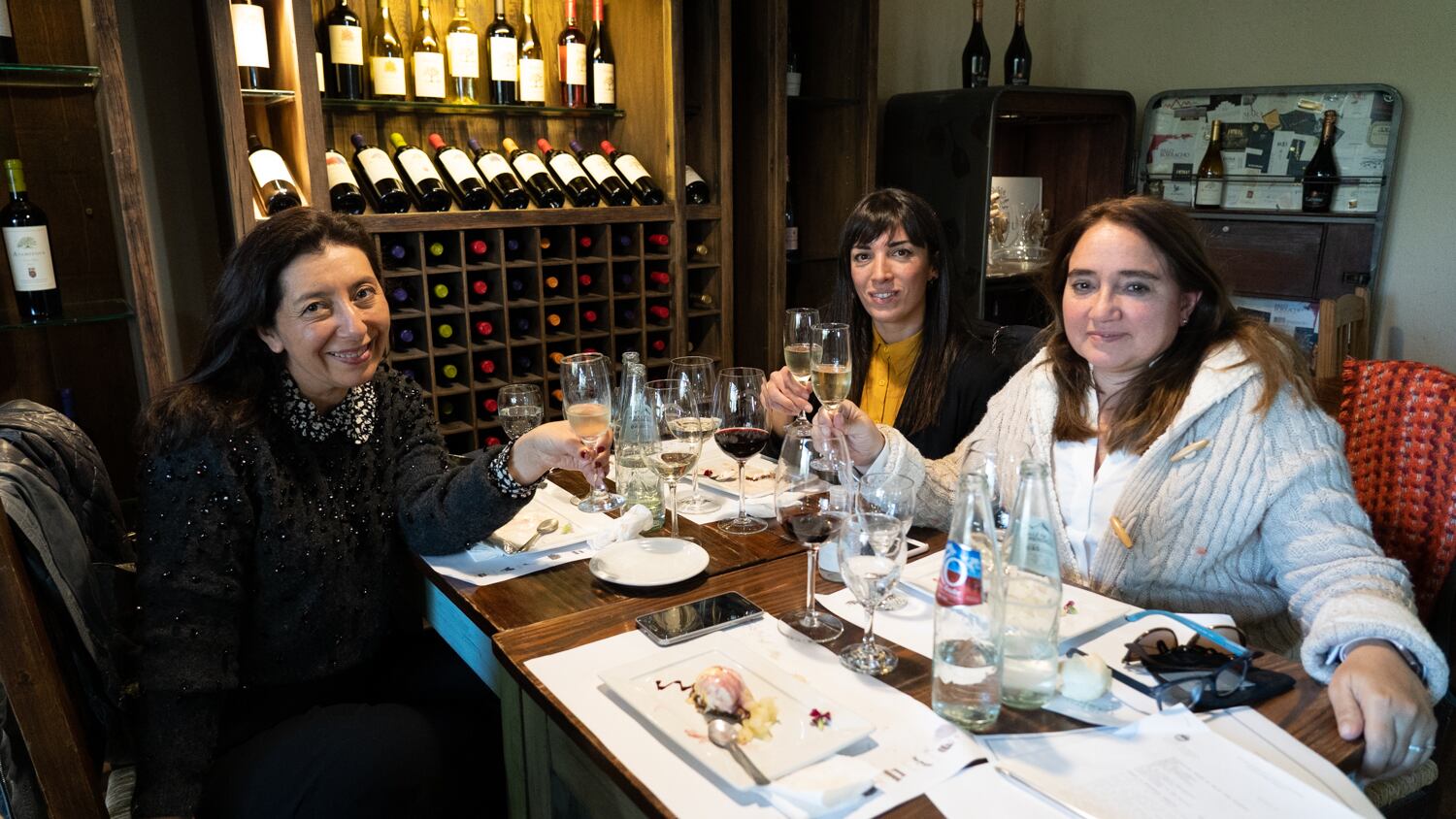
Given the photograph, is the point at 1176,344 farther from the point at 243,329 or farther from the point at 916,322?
the point at 243,329

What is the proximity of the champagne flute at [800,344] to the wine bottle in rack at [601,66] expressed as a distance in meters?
1.33

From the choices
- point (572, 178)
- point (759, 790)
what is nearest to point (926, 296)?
point (572, 178)

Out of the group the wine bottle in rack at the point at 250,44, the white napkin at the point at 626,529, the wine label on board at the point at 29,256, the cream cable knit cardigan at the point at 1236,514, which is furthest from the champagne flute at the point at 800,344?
the wine label on board at the point at 29,256

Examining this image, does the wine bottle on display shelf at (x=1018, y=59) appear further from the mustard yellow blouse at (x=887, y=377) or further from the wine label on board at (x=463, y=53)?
the wine label on board at (x=463, y=53)

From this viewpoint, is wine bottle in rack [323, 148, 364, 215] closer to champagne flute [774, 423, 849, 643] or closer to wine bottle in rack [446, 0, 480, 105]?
wine bottle in rack [446, 0, 480, 105]

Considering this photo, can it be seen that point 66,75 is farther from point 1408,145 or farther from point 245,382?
point 1408,145

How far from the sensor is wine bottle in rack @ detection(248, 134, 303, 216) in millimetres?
2182

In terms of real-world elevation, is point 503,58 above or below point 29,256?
above

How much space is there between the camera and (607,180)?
2.77 metres

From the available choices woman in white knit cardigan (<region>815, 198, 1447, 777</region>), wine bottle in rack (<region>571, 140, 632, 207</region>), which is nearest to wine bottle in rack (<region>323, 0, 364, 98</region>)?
wine bottle in rack (<region>571, 140, 632, 207</region>)

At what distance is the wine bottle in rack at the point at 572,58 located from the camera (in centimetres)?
273

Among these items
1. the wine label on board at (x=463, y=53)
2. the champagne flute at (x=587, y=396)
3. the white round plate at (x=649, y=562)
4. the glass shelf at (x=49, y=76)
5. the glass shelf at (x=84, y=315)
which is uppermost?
the wine label on board at (x=463, y=53)

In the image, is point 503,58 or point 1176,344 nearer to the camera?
point 1176,344

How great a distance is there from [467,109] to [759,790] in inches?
89.8
